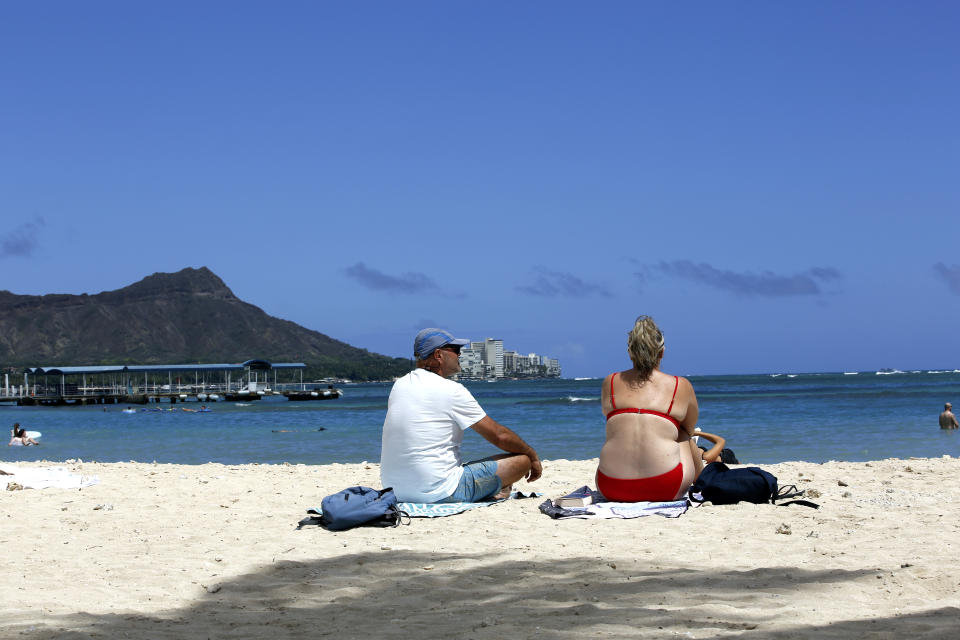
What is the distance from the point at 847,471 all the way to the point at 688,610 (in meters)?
6.05

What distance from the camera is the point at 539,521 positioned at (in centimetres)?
607

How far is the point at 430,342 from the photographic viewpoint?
6406 millimetres

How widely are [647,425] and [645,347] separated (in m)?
0.54

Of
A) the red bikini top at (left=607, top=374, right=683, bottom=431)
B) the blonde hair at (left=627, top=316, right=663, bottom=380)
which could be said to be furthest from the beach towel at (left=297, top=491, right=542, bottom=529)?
the blonde hair at (left=627, top=316, right=663, bottom=380)

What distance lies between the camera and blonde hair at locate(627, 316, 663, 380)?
6.12 m

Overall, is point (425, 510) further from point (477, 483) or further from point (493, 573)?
point (493, 573)

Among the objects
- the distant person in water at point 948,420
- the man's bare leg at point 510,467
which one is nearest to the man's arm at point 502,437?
the man's bare leg at point 510,467

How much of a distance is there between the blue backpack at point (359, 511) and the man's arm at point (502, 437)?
0.79m

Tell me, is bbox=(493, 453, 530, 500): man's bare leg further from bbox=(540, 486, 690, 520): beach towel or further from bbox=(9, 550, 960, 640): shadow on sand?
bbox=(9, 550, 960, 640): shadow on sand

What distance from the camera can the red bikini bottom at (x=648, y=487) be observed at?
6.15 m

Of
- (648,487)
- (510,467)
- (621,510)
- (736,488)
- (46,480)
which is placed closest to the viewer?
(621,510)

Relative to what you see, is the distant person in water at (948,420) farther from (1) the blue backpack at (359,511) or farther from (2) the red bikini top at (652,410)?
(1) the blue backpack at (359,511)

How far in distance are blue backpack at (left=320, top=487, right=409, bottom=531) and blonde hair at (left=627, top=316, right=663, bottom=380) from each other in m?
1.97

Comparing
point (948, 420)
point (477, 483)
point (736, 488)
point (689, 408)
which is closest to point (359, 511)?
point (477, 483)
